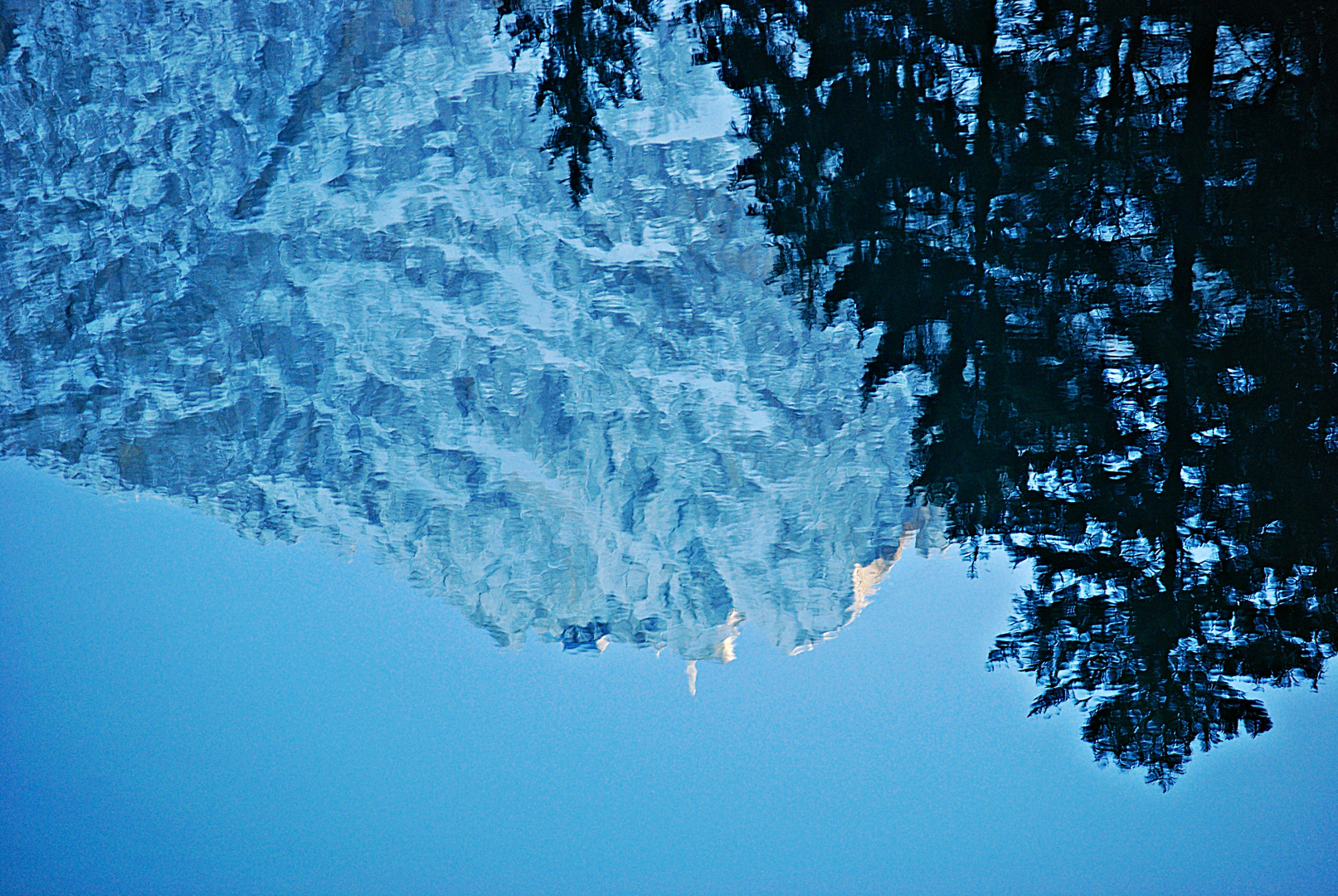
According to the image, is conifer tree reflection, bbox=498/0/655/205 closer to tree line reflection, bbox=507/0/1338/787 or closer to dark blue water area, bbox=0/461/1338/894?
tree line reflection, bbox=507/0/1338/787

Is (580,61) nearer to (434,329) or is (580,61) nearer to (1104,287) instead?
(434,329)

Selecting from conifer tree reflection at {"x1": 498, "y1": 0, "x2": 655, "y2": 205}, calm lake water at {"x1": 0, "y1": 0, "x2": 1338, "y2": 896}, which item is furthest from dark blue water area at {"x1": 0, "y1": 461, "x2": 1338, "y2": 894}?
conifer tree reflection at {"x1": 498, "y1": 0, "x2": 655, "y2": 205}

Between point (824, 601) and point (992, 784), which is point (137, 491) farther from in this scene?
point (992, 784)

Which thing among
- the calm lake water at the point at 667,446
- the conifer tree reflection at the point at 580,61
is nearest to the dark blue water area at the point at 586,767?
the calm lake water at the point at 667,446

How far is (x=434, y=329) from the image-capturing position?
90cm

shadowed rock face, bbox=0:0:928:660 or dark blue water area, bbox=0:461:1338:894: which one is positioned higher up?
shadowed rock face, bbox=0:0:928:660

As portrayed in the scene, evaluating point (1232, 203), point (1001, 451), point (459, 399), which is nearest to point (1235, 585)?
point (1001, 451)

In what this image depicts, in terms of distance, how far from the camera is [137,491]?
2.88 feet

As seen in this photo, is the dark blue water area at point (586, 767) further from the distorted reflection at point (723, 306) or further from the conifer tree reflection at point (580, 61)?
the conifer tree reflection at point (580, 61)

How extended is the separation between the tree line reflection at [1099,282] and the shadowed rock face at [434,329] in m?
0.06

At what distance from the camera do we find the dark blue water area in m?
0.77

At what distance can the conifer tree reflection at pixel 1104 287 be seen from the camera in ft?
2.62

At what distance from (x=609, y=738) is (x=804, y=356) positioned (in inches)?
15.7

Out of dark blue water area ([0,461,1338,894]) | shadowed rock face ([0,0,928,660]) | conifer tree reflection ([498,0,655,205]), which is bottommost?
dark blue water area ([0,461,1338,894])
